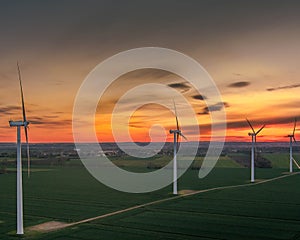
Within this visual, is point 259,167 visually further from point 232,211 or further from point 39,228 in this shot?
point 39,228

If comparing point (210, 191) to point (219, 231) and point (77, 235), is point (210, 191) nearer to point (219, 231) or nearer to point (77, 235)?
point (219, 231)

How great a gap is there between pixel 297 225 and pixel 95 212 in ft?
80.4

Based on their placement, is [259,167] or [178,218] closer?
[178,218]

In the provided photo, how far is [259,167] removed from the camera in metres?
155

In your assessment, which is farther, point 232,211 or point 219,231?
point 232,211

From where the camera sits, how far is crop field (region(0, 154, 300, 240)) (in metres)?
40.2

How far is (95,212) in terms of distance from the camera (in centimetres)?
5294

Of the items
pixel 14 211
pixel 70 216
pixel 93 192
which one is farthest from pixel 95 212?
pixel 93 192

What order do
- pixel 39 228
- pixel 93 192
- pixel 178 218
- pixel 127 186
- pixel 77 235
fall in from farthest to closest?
pixel 127 186
pixel 93 192
pixel 178 218
pixel 39 228
pixel 77 235

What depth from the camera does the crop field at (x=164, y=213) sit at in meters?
Answer: 40.2

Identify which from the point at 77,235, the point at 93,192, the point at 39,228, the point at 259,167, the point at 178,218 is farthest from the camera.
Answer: the point at 259,167

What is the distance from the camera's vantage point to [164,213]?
5128cm

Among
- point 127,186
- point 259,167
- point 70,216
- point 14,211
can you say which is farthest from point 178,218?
point 259,167

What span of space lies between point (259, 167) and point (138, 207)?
108m
